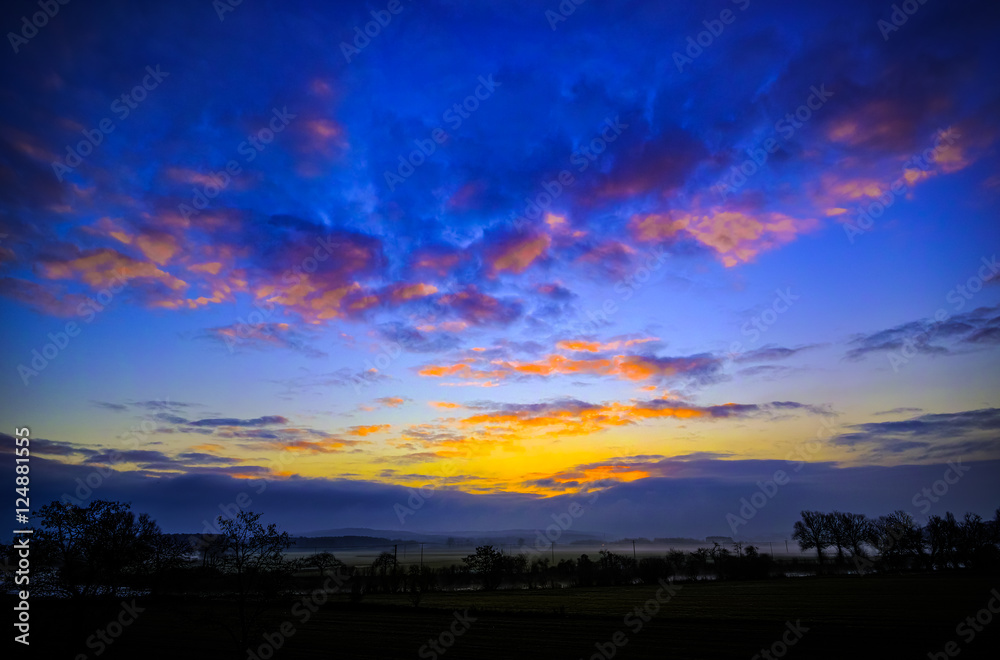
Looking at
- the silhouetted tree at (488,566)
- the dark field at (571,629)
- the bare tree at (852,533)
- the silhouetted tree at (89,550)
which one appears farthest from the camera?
the bare tree at (852,533)

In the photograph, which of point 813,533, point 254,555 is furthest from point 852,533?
point 254,555

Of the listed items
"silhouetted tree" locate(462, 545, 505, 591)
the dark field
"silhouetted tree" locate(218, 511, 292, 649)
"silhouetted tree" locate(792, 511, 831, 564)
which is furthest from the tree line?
"silhouetted tree" locate(218, 511, 292, 649)

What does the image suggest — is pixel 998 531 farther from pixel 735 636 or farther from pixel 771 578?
pixel 735 636

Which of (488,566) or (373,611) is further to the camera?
(488,566)

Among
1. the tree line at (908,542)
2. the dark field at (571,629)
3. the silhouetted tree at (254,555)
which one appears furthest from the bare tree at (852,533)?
the silhouetted tree at (254,555)

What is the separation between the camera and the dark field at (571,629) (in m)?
34.0

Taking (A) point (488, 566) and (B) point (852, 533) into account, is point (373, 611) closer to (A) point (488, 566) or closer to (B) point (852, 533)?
(A) point (488, 566)

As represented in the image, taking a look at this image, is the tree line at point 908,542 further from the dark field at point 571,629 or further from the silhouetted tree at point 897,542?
the dark field at point 571,629

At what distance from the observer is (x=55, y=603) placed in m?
25.5

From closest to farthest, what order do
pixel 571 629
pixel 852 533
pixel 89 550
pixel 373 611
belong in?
pixel 89 550 < pixel 571 629 < pixel 373 611 < pixel 852 533

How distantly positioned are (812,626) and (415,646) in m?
36.6

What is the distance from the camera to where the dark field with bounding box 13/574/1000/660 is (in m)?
34.0

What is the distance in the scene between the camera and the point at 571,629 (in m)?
46.9

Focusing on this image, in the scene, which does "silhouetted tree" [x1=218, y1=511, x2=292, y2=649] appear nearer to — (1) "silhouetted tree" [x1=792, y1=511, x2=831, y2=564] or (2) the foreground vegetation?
(2) the foreground vegetation
